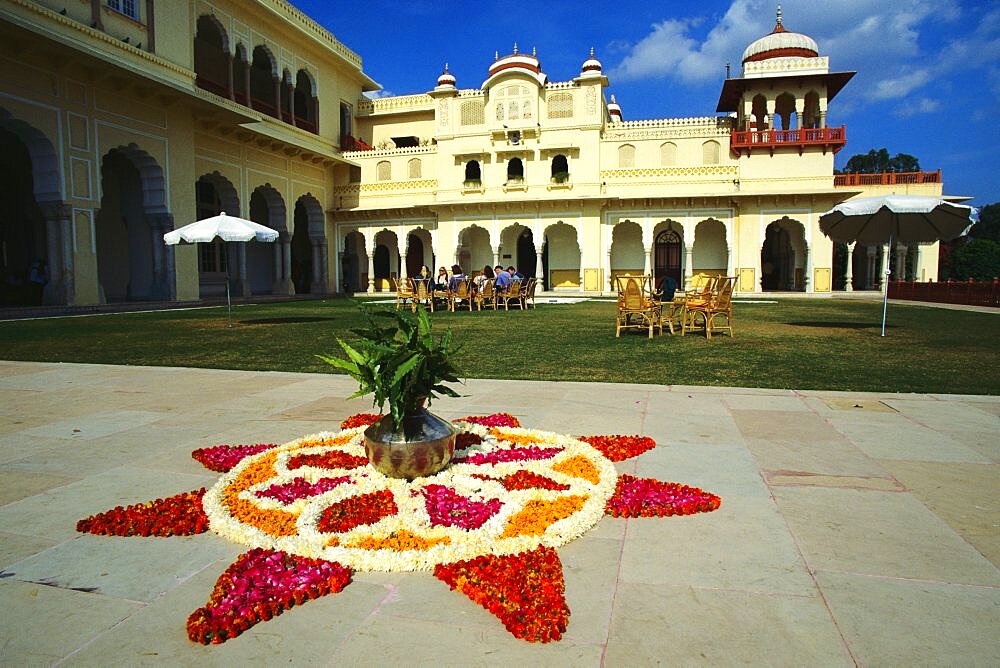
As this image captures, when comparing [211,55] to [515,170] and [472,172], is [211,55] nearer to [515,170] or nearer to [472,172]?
[472,172]

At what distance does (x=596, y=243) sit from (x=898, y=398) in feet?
74.7

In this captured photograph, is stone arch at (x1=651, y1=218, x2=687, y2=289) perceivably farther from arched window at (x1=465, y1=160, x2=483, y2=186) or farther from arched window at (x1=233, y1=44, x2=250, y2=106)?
arched window at (x1=233, y1=44, x2=250, y2=106)

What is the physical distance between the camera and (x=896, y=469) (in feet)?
9.81

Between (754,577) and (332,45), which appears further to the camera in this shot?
(332,45)

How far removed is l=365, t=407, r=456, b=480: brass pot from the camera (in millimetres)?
2818

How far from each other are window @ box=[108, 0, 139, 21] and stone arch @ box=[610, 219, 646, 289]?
19.3 metres

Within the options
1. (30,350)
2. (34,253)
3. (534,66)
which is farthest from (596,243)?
(30,350)

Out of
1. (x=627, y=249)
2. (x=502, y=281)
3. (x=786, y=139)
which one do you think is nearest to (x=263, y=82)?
(x=627, y=249)

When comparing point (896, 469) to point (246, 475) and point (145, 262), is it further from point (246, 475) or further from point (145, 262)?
point (145, 262)

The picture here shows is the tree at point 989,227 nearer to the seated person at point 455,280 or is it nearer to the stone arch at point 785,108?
the stone arch at point 785,108

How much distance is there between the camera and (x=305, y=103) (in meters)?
28.4

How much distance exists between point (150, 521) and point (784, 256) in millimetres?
30764

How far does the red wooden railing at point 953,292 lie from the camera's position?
58.3 ft

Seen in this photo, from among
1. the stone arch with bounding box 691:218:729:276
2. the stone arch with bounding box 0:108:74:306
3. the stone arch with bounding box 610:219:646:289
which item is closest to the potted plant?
the stone arch with bounding box 0:108:74:306
